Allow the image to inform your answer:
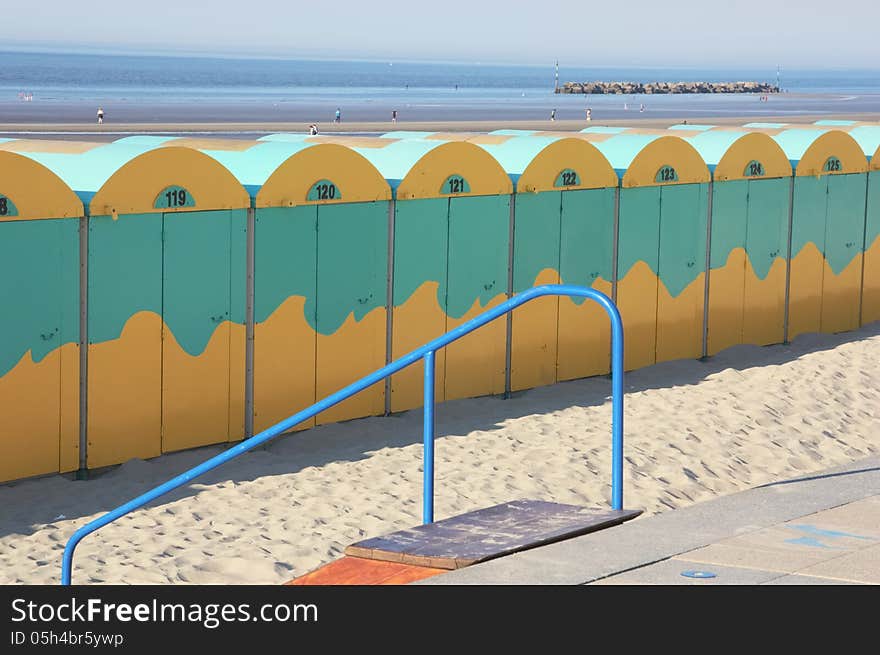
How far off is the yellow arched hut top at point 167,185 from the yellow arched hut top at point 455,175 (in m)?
1.53

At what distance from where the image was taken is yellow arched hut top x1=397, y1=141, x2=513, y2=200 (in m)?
Result: 10.4

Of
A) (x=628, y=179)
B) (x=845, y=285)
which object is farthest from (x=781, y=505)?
(x=845, y=285)

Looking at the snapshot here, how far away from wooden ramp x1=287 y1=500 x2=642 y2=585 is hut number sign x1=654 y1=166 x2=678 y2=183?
6328 millimetres

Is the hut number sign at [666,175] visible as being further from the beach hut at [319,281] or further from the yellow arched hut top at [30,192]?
the yellow arched hut top at [30,192]

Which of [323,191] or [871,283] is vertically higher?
[323,191]

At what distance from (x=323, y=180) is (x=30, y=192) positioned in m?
2.27

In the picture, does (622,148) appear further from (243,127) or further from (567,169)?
(243,127)

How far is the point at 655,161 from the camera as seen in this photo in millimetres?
12180

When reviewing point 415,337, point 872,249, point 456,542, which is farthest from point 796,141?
point 456,542

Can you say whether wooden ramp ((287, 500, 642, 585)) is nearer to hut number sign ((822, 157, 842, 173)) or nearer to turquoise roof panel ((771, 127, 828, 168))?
turquoise roof panel ((771, 127, 828, 168))

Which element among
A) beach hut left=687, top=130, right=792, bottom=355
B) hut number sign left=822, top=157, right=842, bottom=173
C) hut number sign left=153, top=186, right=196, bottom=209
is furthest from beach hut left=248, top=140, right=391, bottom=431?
hut number sign left=822, top=157, right=842, bottom=173

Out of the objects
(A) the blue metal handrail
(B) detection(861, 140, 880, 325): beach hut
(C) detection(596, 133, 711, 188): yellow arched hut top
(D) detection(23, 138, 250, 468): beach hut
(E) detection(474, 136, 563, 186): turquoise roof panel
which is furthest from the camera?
(B) detection(861, 140, 880, 325): beach hut

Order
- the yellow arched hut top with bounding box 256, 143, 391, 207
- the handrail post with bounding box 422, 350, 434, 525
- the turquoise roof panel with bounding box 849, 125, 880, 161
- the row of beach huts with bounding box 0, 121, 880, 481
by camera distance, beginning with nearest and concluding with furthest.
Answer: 1. the handrail post with bounding box 422, 350, 434, 525
2. the row of beach huts with bounding box 0, 121, 880, 481
3. the yellow arched hut top with bounding box 256, 143, 391, 207
4. the turquoise roof panel with bounding box 849, 125, 880, 161
